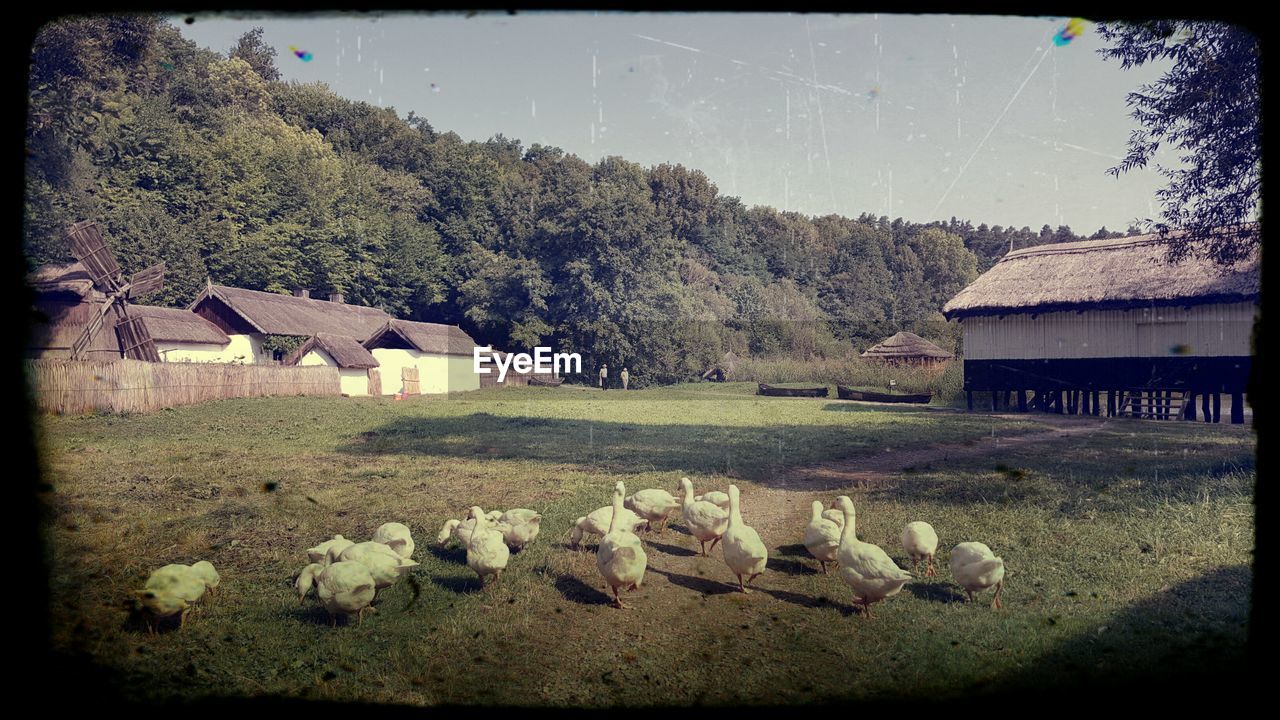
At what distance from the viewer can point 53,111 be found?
25.2 ft

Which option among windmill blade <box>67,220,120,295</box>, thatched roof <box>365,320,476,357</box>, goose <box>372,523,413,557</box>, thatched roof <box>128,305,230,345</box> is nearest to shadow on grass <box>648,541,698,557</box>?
goose <box>372,523,413,557</box>

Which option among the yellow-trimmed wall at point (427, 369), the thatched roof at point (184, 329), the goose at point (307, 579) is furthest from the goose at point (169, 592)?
the yellow-trimmed wall at point (427, 369)

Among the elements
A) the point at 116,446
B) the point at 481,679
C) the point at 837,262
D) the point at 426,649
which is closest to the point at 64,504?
the point at 116,446

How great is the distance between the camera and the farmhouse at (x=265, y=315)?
44.2ft

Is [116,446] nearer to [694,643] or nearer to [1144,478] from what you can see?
[694,643]

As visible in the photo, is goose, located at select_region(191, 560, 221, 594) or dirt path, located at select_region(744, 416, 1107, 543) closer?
goose, located at select_region(191, 560, 221, 594)

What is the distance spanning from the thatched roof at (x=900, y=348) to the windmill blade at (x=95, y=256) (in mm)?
28948

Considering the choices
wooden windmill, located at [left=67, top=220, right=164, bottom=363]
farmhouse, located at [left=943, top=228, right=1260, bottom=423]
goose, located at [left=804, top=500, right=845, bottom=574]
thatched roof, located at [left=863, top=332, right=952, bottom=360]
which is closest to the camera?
goose, located at [left=804, top=500, right=845, bottom=574]

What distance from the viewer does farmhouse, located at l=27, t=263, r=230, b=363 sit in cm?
1066

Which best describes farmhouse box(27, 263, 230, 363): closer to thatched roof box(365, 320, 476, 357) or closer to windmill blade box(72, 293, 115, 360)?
windmill blade box(72, 293, 115, 360)

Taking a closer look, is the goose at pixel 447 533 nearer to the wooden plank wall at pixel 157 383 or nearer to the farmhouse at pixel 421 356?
the wooden plank wall at pixel 157 383

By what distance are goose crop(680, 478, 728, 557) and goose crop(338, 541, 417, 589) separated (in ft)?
10.6

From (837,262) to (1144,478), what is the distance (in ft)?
72.5

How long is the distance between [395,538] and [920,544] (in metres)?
5.58
